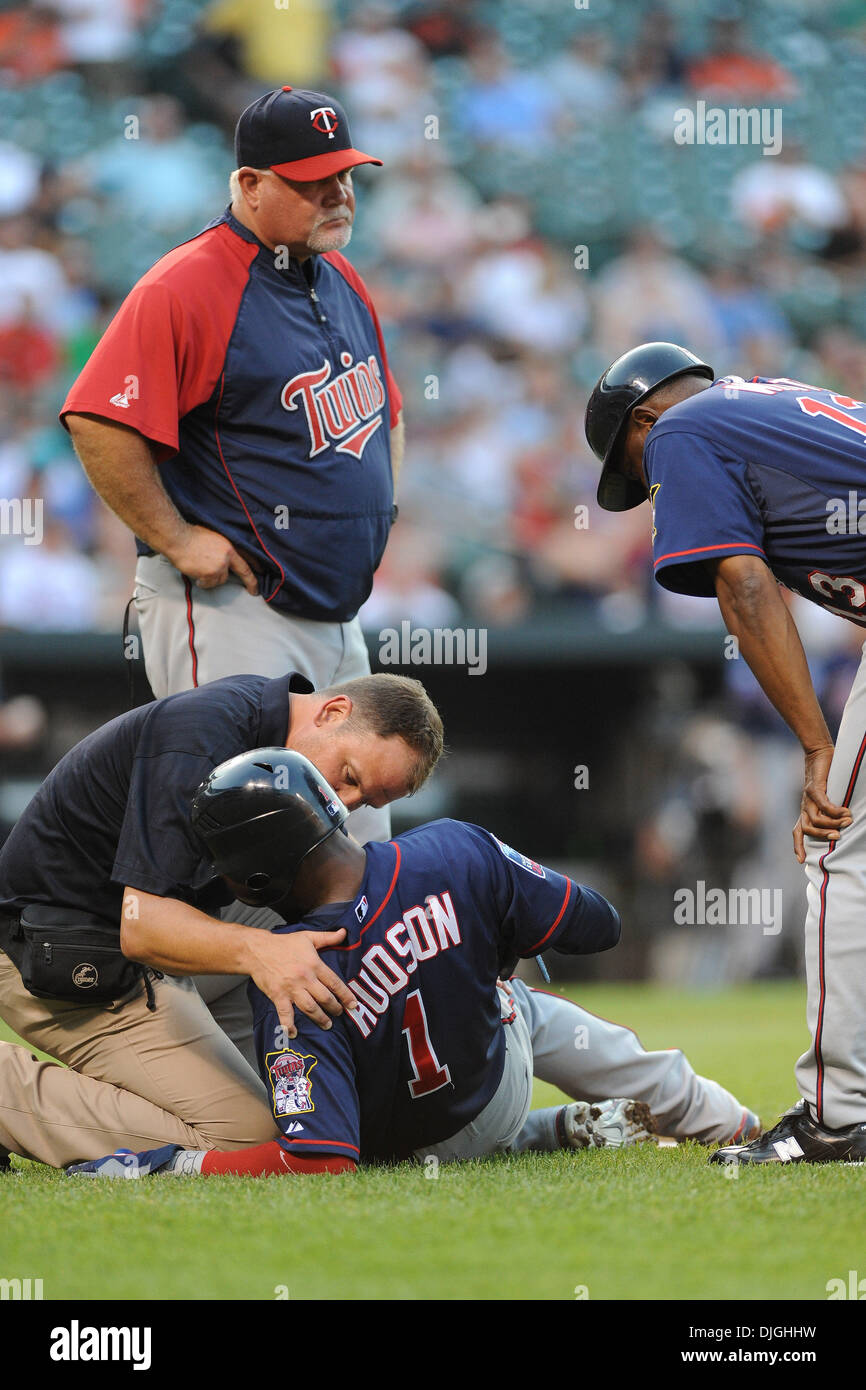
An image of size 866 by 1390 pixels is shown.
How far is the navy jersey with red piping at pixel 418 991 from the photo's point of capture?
110 inches

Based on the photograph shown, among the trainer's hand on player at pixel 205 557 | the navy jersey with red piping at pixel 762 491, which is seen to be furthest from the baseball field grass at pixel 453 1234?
the trainer's hand on player at pixel 205 557

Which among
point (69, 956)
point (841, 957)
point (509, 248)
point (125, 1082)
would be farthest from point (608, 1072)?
point (509, 248)

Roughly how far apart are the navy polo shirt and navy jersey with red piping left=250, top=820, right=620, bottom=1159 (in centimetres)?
30

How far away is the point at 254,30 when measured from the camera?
11555 millimetres

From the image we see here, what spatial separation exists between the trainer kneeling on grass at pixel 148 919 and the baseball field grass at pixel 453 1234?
0.25 metres

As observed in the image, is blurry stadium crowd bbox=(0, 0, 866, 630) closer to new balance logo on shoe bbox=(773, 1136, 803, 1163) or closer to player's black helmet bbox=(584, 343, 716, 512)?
player's black helmet bbox=(584, 343, 716, 512)

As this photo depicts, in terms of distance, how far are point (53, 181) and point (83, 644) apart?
469 cm

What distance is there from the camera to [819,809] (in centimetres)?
312

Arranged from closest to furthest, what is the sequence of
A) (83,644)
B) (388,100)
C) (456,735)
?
(83,644)
(456,735)
(388,100)

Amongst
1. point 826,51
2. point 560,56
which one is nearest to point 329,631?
point 560,56

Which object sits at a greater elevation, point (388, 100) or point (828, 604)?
point (388, 100)

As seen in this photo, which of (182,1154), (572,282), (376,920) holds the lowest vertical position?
(182,1154)

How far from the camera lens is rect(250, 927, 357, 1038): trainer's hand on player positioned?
2.79 meters

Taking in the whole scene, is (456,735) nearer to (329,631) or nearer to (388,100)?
(329,631)
